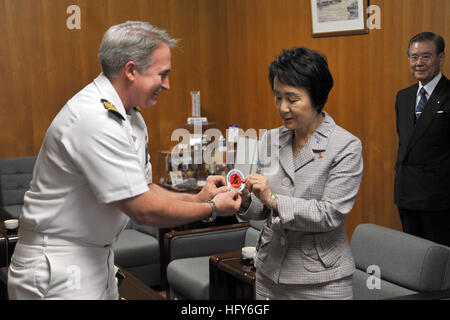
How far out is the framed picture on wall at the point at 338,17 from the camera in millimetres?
4043

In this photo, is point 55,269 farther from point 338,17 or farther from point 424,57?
point 338,17

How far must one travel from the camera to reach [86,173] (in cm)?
151

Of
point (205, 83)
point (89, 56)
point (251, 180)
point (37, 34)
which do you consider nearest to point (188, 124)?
point (205, 83)

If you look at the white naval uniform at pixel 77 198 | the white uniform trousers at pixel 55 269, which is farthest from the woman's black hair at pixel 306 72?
the white uniform trousers at pixel 55 269

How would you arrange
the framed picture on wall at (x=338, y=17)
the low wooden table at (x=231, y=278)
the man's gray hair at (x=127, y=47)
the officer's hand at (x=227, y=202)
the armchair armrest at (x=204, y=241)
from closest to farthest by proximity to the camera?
the man's gray hair at (x=127, y=47), the officer's hand at (x=227, y=202), the low wooden table at (x=231, y=278), the armchair armrest at (x=204, y=241), the framed picture on wall at (x=338, y=17)

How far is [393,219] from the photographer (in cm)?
400

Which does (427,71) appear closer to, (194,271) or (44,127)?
(194,271)

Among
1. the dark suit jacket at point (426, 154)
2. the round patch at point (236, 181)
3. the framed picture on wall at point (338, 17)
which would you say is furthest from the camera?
the framed picture on wall at point (338, 17)

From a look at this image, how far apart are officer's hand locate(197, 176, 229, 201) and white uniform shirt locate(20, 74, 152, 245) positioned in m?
0.48

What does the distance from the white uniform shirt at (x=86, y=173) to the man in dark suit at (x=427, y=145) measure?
7.74 ft

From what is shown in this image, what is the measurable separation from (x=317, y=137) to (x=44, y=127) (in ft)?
13.1

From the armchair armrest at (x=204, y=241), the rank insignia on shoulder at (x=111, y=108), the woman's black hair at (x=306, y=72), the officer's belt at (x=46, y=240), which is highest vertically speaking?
the woman's black hair at (x=306, y=72)

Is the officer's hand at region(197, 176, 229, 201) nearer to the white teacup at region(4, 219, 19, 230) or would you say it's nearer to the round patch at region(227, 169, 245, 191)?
the round patch at region(227, 169, 245, 191)

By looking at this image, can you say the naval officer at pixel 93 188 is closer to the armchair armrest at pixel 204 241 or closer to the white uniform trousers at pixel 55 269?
the white uniform trousers at pixel 55 269
